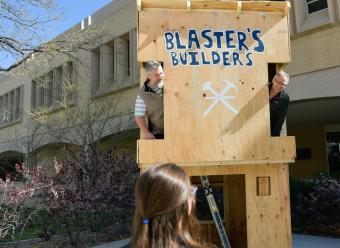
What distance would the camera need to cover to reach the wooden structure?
370 cm

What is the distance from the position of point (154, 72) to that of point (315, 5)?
1016 cm

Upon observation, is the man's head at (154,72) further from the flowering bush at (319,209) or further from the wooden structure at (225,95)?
the flowering bush at (319,209)

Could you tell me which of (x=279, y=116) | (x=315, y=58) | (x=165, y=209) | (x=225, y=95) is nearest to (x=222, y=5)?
(x=225, y=95)

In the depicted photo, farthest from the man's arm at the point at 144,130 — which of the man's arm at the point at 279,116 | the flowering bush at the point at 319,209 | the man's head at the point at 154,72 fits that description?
the flowering bush at the point at 319,209

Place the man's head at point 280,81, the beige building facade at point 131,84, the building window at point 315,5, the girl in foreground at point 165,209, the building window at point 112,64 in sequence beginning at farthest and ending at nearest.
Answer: the building window at point 112,64 < the building window at point 315,5 < the beige building facade at point 131,84 < the man's head at point 280,81 < the girl in foreground at point 165,209

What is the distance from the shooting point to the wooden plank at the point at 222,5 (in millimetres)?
3912

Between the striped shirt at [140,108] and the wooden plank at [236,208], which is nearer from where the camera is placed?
the striped shirt at [140,108]

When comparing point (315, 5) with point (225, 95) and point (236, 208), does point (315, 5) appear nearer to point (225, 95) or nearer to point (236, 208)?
point (236, 208)

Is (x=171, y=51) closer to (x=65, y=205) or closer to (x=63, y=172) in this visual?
(x=65, y=205)

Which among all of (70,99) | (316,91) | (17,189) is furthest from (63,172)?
(70,99)

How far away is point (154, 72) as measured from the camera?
3.71 meters

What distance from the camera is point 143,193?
77.1 inches

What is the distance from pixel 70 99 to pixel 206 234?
15.7m

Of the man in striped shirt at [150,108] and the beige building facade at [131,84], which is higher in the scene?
the beige building facade at [131,84]
